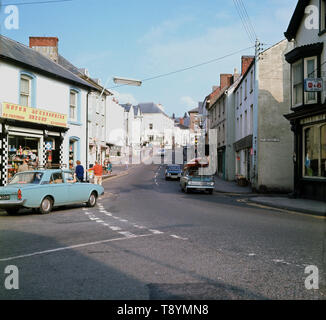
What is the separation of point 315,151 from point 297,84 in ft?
12.6

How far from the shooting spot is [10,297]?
4133 mm

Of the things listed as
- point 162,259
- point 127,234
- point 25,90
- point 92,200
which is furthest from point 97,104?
point 162,259

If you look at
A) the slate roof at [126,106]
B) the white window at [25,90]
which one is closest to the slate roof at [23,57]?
the white window at [25,90]

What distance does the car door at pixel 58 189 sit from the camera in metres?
12.8

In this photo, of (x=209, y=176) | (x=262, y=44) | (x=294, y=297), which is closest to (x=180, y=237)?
(x=294, y=297)

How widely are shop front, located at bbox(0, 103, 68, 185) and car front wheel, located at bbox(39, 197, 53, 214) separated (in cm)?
529

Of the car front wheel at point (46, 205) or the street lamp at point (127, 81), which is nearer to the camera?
the car front wheel at point (46, 205)

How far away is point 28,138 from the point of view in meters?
21.1

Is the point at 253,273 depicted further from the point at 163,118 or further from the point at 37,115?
the point at 163,118

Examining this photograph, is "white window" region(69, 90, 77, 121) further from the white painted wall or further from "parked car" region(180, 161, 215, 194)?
"parked car" region(180, 161, 215, 194)

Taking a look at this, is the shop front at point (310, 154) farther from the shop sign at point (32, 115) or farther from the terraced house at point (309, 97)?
the shop sign at point (32, 115)

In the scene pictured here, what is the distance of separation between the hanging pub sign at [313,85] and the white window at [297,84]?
200 cm

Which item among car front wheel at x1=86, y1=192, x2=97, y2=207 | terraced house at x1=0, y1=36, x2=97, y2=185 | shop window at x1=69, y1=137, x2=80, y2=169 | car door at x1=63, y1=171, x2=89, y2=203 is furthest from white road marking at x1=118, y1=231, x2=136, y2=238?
shop window at x1=69, y1=137, x2=80, y2=169

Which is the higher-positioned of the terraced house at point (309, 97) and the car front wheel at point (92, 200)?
the terraced house at point (309, 97)
